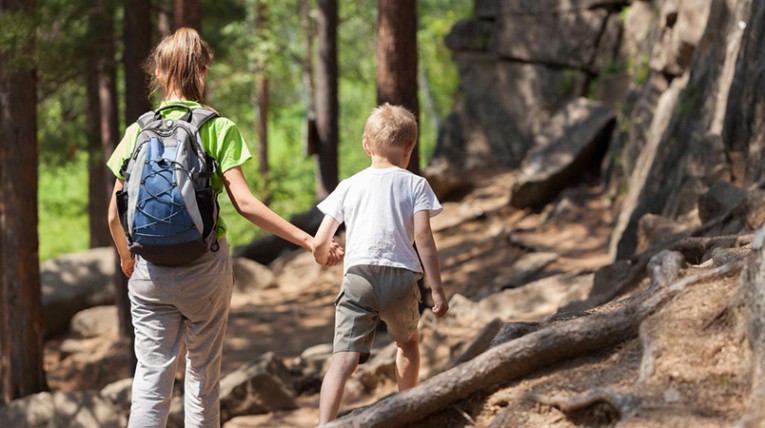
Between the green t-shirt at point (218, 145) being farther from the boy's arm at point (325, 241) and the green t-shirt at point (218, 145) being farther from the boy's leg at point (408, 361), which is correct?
the boy's leg at point (408, 361)

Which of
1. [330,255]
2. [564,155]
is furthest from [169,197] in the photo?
[564,155]

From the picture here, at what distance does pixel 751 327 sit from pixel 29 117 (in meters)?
7.84

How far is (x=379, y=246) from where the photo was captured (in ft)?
14.7

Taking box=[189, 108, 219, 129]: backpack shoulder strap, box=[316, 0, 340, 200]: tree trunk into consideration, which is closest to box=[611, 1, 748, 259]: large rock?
box=[189, 108, 219, 129]: backpack shoulder strap

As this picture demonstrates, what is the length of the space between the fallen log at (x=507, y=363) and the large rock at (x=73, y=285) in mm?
13041

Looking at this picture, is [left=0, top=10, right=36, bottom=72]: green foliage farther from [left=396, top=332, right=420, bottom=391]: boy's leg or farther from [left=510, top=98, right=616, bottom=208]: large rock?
[left=510, top=98, right=616, bottom=208]: large rock

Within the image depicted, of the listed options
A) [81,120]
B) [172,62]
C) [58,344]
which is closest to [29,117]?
[172,62]

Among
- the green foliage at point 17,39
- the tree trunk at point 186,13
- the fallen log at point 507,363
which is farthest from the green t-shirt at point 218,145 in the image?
the tree trunk at point 186,13

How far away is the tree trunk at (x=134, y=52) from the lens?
11.7 meters

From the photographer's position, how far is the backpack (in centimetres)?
408

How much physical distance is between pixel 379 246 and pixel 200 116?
98cm

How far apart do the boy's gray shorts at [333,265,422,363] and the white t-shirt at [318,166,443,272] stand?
47 mm

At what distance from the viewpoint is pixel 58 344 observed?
15531mm

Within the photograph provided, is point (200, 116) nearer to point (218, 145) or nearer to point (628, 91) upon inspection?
point (218, 145)
